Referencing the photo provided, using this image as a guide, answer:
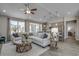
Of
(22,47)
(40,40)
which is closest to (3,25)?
(22,47)

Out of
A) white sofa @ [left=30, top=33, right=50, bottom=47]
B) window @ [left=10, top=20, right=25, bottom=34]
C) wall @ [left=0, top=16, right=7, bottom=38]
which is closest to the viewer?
wall @ [left=0, top=16, right=7, bottom=38]

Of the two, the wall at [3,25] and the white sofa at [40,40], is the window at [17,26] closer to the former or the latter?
the wall at [3,25]

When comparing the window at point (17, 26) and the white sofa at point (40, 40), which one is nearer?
the window at point (17, 26)

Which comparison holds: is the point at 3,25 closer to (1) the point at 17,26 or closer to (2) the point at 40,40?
(1) the point at 17,26

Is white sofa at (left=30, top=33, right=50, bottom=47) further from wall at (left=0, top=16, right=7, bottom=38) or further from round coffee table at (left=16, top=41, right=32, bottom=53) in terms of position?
wall at (left=0, top=16, right=7, bottom=38)

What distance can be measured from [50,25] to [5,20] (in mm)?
5865

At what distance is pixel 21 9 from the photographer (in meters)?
4.05

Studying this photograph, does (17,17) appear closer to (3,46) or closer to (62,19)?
(3,46)

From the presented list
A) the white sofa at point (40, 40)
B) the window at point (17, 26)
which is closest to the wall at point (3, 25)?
the window at point (17, 26)

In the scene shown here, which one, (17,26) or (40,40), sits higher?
(17,26)

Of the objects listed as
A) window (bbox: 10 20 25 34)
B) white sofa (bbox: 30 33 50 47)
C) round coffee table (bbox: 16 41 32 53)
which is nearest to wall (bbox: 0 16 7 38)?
window (bbox: 10 20 25 34)

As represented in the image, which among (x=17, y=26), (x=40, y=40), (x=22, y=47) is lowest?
(x=22, y=47)

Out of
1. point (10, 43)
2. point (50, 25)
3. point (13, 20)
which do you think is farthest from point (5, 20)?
point (50, 25)

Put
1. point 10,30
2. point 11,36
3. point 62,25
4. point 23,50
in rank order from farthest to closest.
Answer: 1. point 62,25
2. point 11,36
3. point 10,30
4. point 23,50
